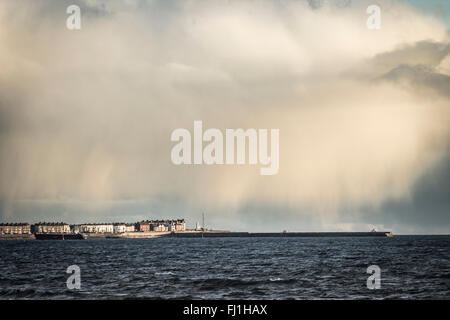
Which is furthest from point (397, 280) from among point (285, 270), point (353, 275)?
point (285, 270)
